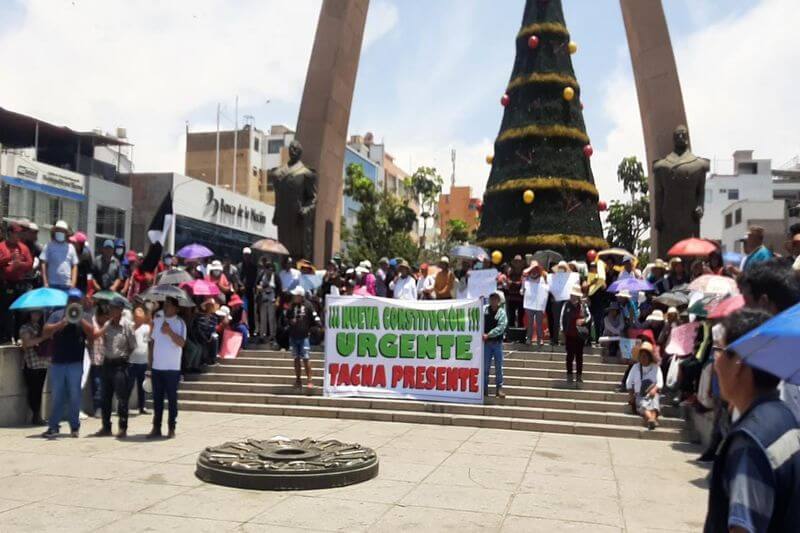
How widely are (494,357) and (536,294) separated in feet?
8.47

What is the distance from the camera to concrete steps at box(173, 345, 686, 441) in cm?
1056

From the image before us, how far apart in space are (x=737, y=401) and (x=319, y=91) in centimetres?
1835

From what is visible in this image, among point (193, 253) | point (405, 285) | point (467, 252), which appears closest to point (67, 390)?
point (193, 253)

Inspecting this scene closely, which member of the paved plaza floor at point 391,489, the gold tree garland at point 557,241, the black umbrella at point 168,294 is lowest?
the paved plaza floor at point 391,489

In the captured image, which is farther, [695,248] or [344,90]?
[344,90]

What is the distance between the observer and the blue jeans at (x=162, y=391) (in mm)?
9234

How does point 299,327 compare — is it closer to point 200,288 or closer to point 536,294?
point 200,288

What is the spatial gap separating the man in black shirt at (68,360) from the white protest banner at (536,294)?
24.8ft

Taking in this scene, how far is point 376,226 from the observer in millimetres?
48812

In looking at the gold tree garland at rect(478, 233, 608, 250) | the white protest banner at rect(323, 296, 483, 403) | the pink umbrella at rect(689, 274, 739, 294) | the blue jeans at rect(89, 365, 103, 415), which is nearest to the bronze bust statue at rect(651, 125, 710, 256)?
the gold tree garland at rect(478, 233, 608, 250)

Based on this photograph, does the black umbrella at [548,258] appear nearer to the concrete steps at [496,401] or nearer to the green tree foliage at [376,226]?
the concrete steps at [496,401]

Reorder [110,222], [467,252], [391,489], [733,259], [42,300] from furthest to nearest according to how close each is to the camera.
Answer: [110,222], [467,252], [733,259], [42,300], [391,489]

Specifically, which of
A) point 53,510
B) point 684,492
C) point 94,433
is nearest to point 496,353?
point 684,492

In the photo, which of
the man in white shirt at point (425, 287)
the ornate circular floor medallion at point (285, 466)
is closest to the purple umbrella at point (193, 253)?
the man in white shirt at point (425, 287)
